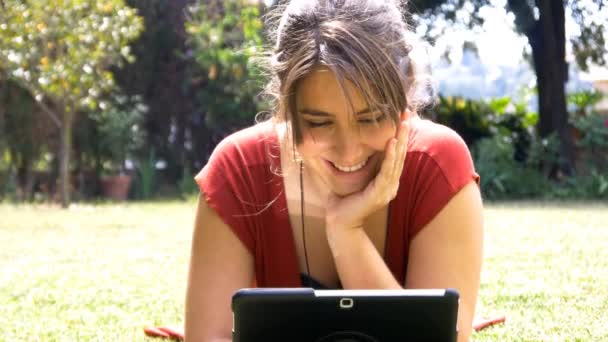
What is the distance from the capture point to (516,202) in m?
10.9

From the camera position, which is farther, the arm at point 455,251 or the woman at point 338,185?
the arm at point 455,251

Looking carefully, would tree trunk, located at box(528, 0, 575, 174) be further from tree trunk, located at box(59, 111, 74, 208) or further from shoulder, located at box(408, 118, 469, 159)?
shoulder, located at box(408, 118, 469, 159)

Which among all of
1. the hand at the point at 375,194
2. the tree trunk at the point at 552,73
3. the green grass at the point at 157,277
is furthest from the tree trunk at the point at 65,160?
the hand at the point at 375,194

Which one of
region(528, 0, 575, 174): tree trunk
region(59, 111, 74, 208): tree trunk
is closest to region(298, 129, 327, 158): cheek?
region(59, 111, 74, 208): tree trunk

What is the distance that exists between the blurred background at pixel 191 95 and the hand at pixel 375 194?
849 centimetres

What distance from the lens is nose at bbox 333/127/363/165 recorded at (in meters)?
1.86

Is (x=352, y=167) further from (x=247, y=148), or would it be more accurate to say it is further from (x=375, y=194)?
(x=247, y=148)

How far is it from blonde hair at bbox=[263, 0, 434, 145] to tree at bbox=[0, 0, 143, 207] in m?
9.13

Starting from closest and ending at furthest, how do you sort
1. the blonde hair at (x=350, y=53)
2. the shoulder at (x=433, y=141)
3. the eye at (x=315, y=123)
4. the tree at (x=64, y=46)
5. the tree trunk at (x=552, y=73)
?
the blonde hair at (x=350, y=53), the eye at (x=315, y=123), the shoulder at (x=433, y=141), the tree at (x=64, y=46), the tree trunk at (x=552, y=73)

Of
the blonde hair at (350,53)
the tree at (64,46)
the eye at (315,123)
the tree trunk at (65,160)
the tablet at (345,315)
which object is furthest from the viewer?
the tree trunk at (65,160)

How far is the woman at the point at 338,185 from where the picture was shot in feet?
5.94

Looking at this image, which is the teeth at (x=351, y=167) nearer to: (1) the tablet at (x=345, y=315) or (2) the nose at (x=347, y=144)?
(2) the nose at (x=347, y=144)

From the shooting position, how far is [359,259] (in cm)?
200

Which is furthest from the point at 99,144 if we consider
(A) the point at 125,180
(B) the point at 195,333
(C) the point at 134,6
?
(B) the point at 195,333
